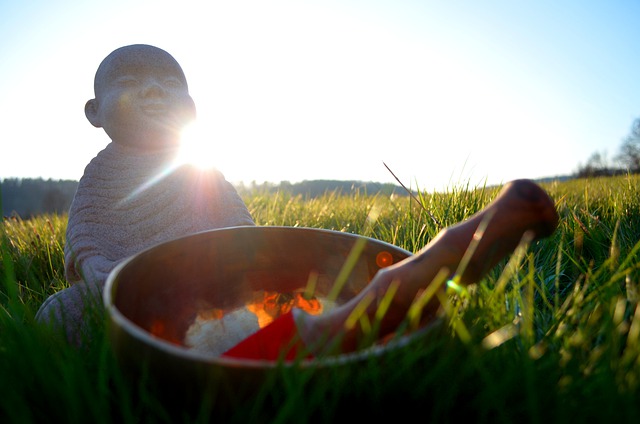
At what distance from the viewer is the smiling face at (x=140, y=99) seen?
1730 millimetres

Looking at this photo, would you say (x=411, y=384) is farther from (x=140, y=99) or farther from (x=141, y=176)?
(x=140, y=99)

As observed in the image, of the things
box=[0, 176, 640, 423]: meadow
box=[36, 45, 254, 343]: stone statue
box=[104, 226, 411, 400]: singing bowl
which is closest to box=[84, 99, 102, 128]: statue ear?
box=[36, 45, 254, 343]: stone statue

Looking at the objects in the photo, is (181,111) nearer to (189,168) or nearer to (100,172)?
(189,168)

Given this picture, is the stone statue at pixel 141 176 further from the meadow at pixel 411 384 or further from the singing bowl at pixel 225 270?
the meadow at pixel 411 384

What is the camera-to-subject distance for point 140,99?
174cm

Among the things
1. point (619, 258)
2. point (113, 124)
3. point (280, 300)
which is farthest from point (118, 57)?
point (619, 258)

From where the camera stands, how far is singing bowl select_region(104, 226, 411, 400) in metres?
1.17

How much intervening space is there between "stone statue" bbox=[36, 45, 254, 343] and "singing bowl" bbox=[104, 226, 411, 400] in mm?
342

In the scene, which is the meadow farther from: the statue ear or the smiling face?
the statue ear

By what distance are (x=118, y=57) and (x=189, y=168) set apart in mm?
518

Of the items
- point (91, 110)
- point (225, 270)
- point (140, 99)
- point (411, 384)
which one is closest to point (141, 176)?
point (140, 99)

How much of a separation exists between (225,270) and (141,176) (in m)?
0.60

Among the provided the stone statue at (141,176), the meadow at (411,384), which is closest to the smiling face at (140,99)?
the stone statue at (141,176)

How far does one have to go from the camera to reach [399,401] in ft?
2.62
